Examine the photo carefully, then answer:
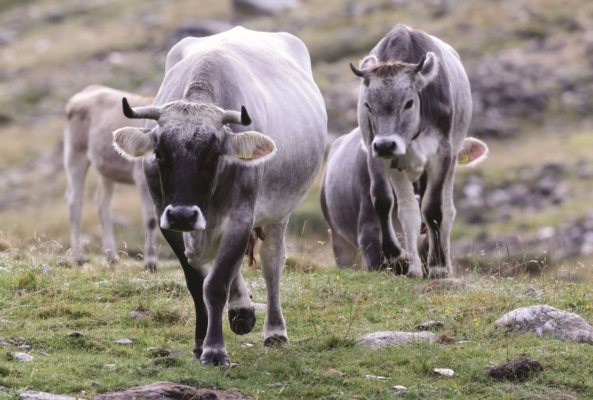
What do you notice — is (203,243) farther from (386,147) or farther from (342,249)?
(342,249)

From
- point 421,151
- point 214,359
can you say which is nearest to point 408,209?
point 421,151

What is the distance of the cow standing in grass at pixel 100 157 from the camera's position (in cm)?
1880

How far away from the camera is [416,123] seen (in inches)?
509

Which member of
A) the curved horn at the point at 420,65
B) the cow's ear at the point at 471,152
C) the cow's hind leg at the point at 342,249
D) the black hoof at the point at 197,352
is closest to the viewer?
the black hoof at the point at 197,352

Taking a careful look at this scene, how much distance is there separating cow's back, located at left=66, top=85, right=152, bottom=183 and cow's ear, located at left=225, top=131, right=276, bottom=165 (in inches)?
391

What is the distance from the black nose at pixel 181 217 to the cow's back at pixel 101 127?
10345 millimetres

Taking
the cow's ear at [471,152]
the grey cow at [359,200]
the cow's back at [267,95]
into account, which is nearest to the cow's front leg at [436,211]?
the grey cow at [359,200]

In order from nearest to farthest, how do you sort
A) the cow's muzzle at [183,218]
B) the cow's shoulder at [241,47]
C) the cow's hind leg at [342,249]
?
the cow's muzzle at [183,218] < the cow's shoulder at [241,47] < the cow's hind leg at [342,249]

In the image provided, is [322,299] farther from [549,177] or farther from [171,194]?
[549,177]

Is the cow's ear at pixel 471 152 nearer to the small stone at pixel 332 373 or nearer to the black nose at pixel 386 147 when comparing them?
the black nose at pixel 386 147

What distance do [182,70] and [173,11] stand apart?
58384mm

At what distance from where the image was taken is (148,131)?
9234 mm

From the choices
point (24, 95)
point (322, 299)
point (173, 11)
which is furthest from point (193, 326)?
point (173, 11)

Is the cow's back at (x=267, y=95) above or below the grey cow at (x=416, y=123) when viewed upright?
above
